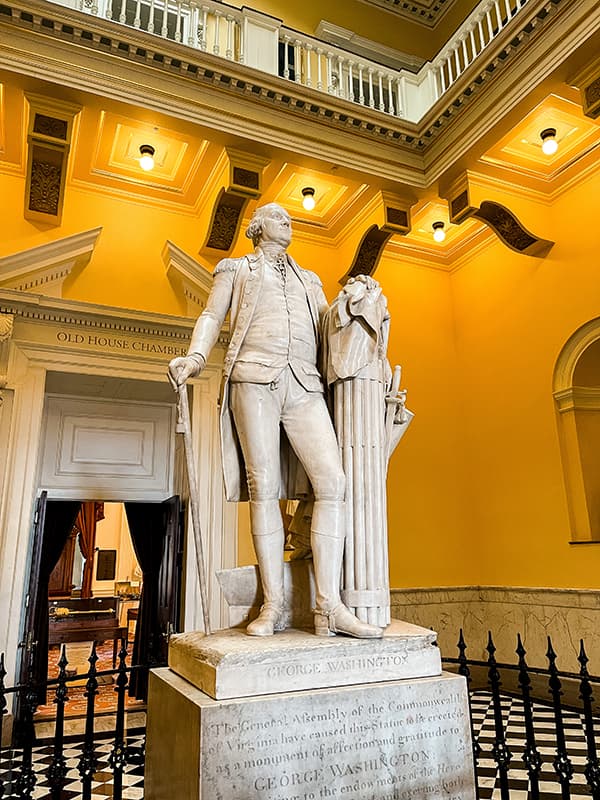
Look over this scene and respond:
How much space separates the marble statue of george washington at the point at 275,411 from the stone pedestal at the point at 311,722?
19 centimetres

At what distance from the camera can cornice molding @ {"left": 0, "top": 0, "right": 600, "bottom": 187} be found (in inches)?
218

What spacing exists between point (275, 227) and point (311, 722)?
2.21 meters

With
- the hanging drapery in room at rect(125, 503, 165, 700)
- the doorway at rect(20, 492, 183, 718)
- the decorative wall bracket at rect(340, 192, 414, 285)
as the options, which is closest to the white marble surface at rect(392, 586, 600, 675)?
the doorway at rect(20, 492, 183, 718)

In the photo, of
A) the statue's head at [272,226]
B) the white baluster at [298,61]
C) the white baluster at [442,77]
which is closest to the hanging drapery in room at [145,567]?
the statue's head at [272,226]

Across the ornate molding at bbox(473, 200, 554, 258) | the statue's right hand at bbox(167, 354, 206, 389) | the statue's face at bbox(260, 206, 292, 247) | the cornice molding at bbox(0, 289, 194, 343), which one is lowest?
the statue's right hand at bbox(167, 354, 206, 389)

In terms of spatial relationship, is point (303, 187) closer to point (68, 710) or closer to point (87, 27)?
point (87, 27)

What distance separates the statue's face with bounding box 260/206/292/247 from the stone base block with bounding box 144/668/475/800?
2.06m

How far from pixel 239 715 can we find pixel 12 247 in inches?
228

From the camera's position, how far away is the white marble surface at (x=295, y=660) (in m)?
2.13

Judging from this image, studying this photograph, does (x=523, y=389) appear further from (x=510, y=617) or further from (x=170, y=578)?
(x=170, y=578)

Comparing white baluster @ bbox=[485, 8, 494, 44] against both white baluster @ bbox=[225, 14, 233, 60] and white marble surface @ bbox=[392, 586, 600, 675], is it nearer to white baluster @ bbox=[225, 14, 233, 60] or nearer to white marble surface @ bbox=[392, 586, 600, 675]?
white baluster @ bbox=[225, 14, 233, 60]

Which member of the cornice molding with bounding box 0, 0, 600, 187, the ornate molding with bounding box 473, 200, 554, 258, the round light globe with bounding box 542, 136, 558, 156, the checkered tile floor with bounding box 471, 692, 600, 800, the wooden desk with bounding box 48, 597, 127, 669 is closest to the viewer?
the checkered tile floor with bounding box 471, 692, 600, 800

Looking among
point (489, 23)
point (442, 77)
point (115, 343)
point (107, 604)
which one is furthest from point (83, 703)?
point (489, 23)

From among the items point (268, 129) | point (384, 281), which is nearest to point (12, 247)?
point (268, 129)
